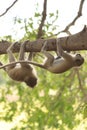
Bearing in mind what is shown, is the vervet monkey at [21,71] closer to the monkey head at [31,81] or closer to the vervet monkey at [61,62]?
the monkey head at [31,81]

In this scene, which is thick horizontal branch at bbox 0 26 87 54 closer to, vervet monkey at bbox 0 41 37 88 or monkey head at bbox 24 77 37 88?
vervet monkey at bbox 0 41 37 88

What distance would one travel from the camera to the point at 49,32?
667 cm

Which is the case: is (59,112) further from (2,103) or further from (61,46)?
(61,46)

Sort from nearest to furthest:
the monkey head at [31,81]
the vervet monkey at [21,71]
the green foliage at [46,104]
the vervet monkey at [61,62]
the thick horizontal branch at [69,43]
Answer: the thick horizontal branch at [69,43] < the vervet monkey at [61,62] < the vervet monkey at [21,71] < the monkey head at [31,81] < the green foliage at [46,104]

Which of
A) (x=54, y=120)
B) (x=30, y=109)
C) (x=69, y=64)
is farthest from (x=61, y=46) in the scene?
(x=30, y=109)

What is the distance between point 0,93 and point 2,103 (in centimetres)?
20

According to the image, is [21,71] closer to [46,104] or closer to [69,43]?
[69,43]

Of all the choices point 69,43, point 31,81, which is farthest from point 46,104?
point 69,43

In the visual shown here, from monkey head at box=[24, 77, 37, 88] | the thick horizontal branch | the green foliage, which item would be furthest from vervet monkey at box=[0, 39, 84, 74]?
the green foliage

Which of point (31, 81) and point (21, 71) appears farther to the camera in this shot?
point (31, 81)

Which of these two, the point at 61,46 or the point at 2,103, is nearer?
the point at 61,46

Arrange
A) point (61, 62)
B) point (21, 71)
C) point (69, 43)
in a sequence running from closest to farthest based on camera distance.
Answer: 1. point (69, 43)
2. point (61, 62)
3. point (21, 71)

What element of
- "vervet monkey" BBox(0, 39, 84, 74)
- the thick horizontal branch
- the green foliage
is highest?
the green foliage

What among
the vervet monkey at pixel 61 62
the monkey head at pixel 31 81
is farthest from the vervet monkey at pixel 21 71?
the vervet monkey at pixel 61 62
